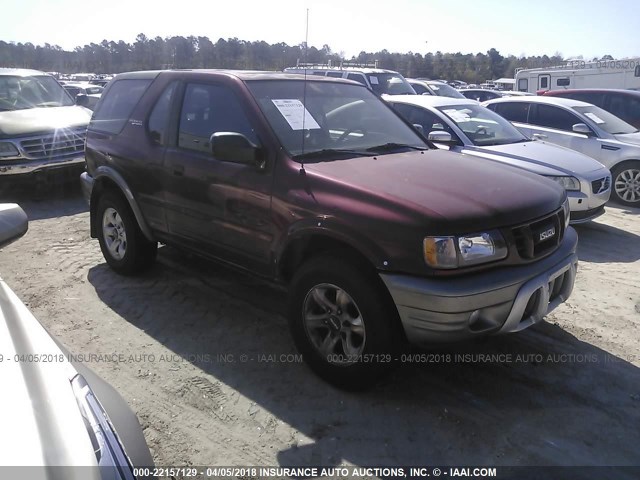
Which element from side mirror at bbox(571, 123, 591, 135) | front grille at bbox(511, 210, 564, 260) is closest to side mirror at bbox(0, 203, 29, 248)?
front grille at bbox(511, 210, 564, 260)

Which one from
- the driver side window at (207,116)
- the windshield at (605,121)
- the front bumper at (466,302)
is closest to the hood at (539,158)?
the windshield at (605,121)

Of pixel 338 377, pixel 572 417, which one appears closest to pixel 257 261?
pixel 338 377

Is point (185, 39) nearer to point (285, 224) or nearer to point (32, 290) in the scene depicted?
point (32, 290)

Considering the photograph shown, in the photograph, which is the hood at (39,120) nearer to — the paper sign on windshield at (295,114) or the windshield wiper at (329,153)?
the paper sign on windshield at (295,114)

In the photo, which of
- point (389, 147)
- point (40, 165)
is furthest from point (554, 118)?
point (40, 165)

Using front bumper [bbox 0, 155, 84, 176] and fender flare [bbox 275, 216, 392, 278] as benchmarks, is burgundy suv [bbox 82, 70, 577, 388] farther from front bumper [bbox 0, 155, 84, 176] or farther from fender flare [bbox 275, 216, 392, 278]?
front bumper [bbox 0, 155, 84, 176]

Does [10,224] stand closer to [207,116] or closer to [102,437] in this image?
[102,437]

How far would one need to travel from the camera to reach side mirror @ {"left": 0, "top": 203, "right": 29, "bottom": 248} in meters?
2.26

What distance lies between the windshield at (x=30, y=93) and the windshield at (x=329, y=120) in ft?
22.8

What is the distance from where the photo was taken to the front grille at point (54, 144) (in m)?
8.15

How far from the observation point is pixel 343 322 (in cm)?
326

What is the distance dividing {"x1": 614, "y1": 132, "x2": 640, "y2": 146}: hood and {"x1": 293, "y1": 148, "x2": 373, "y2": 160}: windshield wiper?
6.71 meters

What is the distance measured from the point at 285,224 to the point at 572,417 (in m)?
2.05

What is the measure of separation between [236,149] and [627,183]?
24.2 ft
